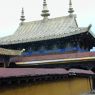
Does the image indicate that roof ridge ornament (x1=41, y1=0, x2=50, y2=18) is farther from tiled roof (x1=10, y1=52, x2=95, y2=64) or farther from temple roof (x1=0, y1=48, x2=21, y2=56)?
temple roof (x1=0, y1=48, x2=21, y2=56)

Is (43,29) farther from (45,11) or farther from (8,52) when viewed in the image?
(8,52)

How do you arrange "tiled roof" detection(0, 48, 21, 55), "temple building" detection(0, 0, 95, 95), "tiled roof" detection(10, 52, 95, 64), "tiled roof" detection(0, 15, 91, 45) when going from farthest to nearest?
"tiled roof" detection(0, 15, 91, 45) → "tiled roof" detection(0, 48, 21, 55) → "tiled roof" detection(10, 52, 95, 64) → "temple building" detection(0, 0, 95, 95)

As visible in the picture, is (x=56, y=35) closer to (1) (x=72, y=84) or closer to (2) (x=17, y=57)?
(2) (x=17, y=57)

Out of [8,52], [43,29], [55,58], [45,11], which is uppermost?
[45,11]

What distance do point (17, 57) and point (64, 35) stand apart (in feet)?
15.3

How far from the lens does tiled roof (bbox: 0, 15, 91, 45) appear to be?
26.7 m

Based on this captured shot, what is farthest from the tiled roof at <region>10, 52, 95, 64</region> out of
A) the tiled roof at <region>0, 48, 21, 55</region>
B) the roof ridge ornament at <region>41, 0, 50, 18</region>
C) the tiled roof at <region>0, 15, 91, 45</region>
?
the roof ridge ornament at <region>41, 0, 50, 18</region>

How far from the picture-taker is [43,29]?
29.5 m

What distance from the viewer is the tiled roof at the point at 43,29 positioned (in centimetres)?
2674

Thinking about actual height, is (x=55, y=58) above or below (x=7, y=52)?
below

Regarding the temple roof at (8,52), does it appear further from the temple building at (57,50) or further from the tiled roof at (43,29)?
the tiled roof at (43,29)

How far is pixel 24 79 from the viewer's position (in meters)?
8.66

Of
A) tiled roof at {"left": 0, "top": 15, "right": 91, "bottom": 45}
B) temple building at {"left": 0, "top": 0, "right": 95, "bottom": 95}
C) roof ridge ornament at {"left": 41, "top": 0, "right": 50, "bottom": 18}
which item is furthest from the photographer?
roof ridge ornament at {"left": 41, "top": 0, "right": 50, "bottom": 18}

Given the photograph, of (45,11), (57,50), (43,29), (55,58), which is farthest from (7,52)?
(45,11)
